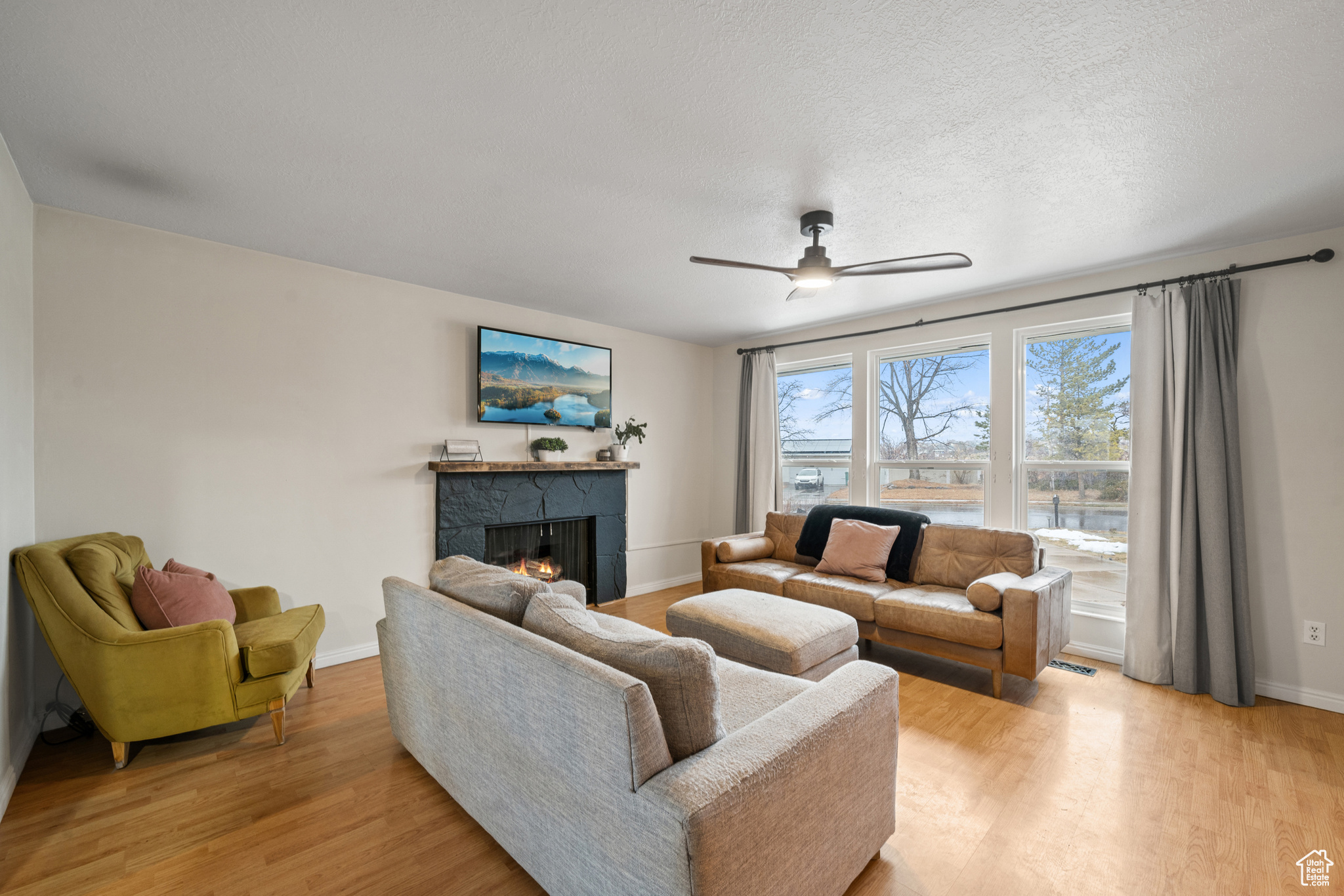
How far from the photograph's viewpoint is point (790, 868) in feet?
4.37

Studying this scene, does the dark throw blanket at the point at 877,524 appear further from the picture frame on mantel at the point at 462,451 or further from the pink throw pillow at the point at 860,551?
the picture frame on mantel at the point at 462,451

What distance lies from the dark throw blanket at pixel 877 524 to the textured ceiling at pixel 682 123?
182 cm

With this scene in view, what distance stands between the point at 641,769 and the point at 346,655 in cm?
301

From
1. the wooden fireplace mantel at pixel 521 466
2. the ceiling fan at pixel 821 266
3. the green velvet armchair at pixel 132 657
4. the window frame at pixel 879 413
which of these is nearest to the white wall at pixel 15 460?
the green velvet armchair at pixel 132 657

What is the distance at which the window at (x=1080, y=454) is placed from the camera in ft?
11.7

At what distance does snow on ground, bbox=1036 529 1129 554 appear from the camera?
141 inches

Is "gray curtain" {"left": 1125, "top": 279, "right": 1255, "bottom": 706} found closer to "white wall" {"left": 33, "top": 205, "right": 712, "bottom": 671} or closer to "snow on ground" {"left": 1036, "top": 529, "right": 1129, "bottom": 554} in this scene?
"snow on ground" {"left": 1036, "top": 529, "right": 1129, "bottom": 554}

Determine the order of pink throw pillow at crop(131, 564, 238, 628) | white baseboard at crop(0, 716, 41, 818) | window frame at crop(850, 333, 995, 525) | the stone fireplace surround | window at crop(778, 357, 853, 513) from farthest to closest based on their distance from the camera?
window at crop(778, 357, 853, 513) < window frame at crop(850, 333, 995, 525) < the stone fireplace surround < pink throw pillow at crop(131, 564, 238, 628) < white baseboard at crop(0, 716, 41, 818)

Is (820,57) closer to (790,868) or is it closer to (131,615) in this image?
(790,868)

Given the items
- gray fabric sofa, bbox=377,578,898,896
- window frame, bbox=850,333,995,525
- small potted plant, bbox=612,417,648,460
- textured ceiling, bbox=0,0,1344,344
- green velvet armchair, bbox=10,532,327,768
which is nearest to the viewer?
gray fabric sofa, bbox=377,578,898,896

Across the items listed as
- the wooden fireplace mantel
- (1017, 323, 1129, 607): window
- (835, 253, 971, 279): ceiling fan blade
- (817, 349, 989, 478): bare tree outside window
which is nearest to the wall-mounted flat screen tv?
the wooden fireplace mantel

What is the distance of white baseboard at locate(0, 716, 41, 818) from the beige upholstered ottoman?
2525mm

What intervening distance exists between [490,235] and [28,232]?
1.95 metres

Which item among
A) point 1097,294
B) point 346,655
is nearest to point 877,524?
point 1097,294
